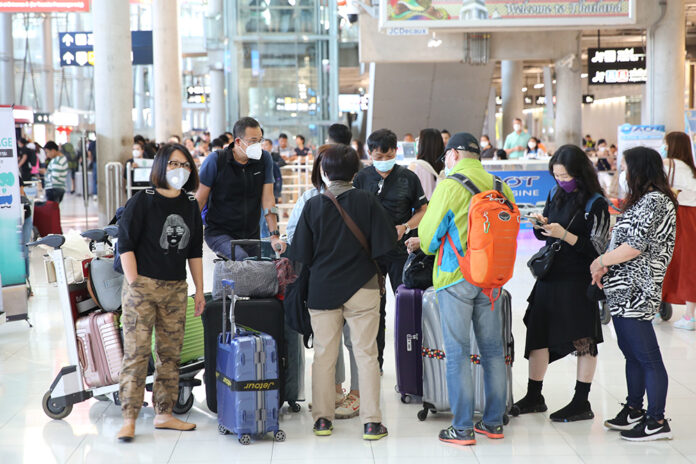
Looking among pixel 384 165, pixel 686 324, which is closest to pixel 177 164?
pixel 384 165

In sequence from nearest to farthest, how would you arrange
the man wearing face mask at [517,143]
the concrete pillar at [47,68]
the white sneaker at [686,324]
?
the white sneaker at [686,324] → the man wearing face mask at [517,143] → the concrete pillar at [47,68]

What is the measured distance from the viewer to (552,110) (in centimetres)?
2689

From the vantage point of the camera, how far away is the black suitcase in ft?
15.9

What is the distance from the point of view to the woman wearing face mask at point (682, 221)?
6.93m

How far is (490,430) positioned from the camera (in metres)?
4.69

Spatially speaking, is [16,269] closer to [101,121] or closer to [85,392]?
[85,392]

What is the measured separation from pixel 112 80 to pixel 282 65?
30.6 ft

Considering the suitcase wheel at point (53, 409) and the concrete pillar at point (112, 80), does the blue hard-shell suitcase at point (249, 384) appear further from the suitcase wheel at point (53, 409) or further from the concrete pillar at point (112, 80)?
the concrete pillar at point (112, 80)

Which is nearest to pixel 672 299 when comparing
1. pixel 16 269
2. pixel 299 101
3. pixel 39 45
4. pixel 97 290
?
pixel 97 290

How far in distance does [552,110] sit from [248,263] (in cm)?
2340

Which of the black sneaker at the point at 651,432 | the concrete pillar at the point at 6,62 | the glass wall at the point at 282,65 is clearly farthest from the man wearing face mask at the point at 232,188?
the concrete pillar at the point at 6,62

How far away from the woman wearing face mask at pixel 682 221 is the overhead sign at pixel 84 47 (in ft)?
64.8

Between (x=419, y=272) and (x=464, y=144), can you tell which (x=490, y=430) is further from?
(x=464, y=144)

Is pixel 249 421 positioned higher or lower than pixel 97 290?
lower
